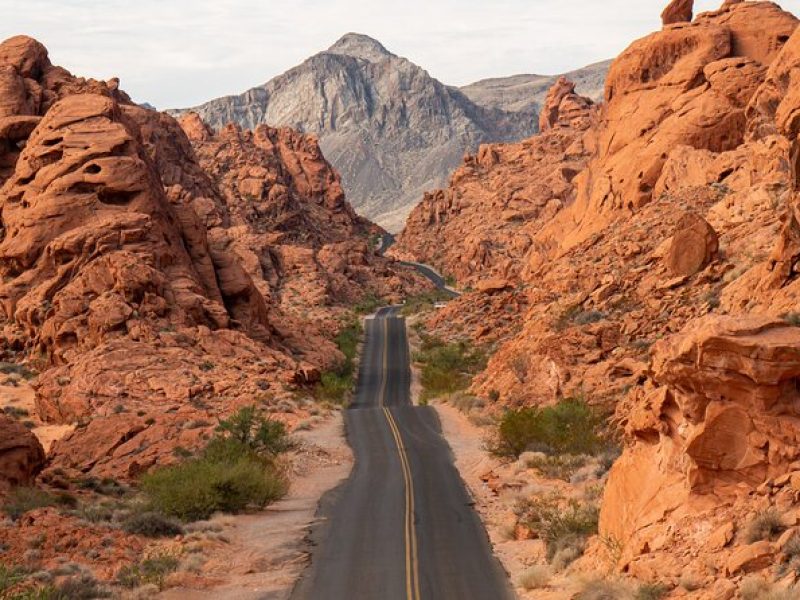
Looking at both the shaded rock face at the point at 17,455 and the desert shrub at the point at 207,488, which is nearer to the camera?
the shaded rock face at the point at 17,455

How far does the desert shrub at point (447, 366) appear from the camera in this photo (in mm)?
60688

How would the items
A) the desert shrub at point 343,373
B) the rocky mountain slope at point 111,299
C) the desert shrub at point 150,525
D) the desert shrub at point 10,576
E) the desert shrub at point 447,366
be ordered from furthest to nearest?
the desert shrub at point 447,366, the desert shrub at point 343,373, the rocky mountain slope at point 111,299, the desert shrub at point 150,525, the desert shrub at point 10,576

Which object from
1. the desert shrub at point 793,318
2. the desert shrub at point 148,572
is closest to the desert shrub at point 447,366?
the desert shrub at point 148,572

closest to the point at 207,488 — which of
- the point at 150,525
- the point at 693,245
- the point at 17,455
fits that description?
the point at 150,525

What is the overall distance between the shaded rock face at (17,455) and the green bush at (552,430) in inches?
653

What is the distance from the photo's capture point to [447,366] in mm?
66375

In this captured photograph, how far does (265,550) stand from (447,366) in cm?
4212

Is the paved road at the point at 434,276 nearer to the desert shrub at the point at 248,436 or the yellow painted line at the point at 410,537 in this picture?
the desert shrub at the point at 248,436

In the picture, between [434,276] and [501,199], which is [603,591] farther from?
[434,276]

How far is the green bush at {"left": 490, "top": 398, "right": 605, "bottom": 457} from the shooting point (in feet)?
112

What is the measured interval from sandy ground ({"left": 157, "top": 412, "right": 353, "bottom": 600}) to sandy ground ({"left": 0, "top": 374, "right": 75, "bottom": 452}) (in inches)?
423

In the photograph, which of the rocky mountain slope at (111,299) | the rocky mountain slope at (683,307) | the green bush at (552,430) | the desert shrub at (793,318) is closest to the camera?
the rocky mountain slope at (683,307)

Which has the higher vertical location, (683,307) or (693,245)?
(693,245)

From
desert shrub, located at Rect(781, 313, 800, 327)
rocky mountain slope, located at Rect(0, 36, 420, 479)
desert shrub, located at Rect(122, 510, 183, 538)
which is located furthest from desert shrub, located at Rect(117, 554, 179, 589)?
desert shrub, located at Rect(781, 313, 800, 327)
